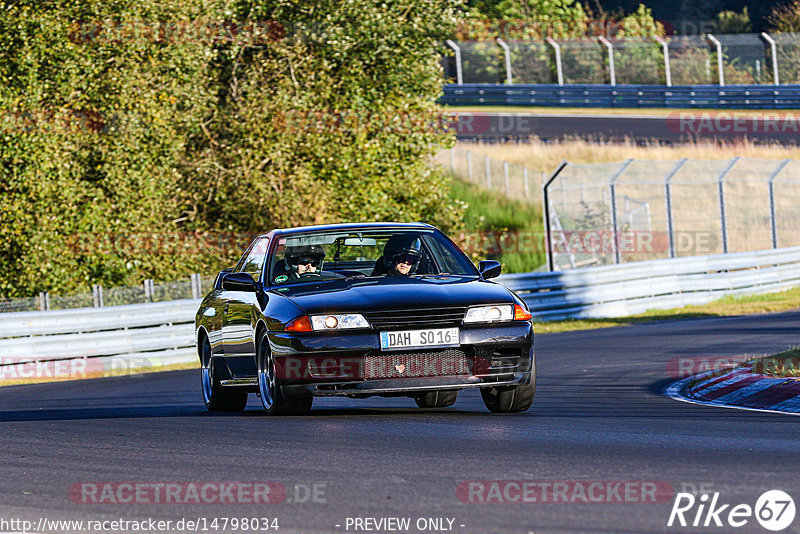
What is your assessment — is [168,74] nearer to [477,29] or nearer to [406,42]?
[406,42]

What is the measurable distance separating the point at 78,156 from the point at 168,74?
106 inches

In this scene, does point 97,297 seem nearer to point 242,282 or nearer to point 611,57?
point 242,282

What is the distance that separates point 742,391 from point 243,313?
4.30 metres

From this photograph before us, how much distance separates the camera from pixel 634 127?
48.2 meters

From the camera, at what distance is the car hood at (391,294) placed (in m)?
9.76

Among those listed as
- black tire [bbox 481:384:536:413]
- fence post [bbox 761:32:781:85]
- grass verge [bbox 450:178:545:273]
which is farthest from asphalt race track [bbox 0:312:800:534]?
fence post [bbox 761:32:781:85]

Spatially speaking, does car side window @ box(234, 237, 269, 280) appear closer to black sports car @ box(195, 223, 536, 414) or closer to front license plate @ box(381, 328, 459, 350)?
black sports car @ box(195, 223, 536, 414)

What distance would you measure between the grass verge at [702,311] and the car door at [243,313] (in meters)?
13.0

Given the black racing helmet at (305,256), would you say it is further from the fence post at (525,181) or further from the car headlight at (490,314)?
the fence post at (525,181)

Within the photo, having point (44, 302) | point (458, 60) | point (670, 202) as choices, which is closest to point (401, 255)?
point (44, 302)

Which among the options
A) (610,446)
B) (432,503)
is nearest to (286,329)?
(610,446)

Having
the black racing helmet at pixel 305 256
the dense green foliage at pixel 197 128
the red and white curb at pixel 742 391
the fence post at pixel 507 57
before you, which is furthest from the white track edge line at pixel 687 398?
the fence post at pixel 507 57

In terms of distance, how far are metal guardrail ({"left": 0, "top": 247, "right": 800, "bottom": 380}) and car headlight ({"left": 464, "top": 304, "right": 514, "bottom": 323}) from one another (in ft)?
37.9

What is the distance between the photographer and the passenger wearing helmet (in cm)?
1095
